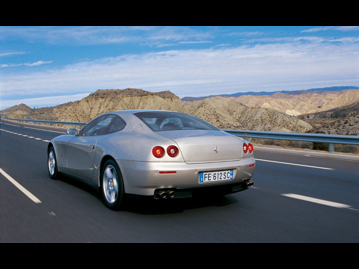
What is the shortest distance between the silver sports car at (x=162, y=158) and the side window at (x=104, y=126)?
2 cm

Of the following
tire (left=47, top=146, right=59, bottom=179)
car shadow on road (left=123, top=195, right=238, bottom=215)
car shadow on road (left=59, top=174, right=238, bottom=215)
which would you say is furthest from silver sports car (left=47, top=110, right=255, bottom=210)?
tire (left=47, top=146, right=59, bottom=179)

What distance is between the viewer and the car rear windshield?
564cm

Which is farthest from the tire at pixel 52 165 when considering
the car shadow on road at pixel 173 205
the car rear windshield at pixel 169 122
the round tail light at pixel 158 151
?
the round tail light at pixel 158 151

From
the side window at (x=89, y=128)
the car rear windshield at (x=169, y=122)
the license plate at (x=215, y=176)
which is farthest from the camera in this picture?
the side window at (x=89, y=128)

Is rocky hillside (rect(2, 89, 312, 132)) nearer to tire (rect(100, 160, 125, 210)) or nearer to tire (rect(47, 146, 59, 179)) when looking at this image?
tire (rect(47, 146, 59, 179))

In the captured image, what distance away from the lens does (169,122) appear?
5902mm

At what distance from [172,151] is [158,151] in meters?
0.18

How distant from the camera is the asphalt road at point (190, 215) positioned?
14.1 feet

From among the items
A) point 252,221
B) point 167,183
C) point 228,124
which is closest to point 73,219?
point 167,183

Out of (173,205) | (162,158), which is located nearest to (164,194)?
(162,158)

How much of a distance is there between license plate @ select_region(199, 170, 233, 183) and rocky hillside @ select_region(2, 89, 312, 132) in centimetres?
5093

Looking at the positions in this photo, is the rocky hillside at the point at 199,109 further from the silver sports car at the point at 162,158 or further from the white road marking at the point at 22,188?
the silver sports car at the point at 162,158
